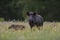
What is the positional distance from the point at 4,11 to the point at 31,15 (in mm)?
24826

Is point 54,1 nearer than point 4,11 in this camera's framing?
Yes

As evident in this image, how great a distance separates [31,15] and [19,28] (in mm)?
862

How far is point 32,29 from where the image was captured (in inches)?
602

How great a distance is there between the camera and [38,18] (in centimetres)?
1616

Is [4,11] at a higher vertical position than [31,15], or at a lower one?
lower

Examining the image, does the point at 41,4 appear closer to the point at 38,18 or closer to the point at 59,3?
the point at 59,3

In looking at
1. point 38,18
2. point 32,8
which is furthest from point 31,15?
point 32,8

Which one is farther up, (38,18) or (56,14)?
(38,18)

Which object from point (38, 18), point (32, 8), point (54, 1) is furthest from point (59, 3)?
point (38, 18)

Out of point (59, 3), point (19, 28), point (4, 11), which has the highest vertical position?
point (19, 28)

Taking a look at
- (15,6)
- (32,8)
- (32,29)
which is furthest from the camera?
(15,6)

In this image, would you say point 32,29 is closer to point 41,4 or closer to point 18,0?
point 41,4

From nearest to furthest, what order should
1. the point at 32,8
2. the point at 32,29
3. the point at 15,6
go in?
the point at 32,29
the point at 32,8
the point at 15,6

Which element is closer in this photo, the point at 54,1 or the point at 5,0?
the point at 54,1
